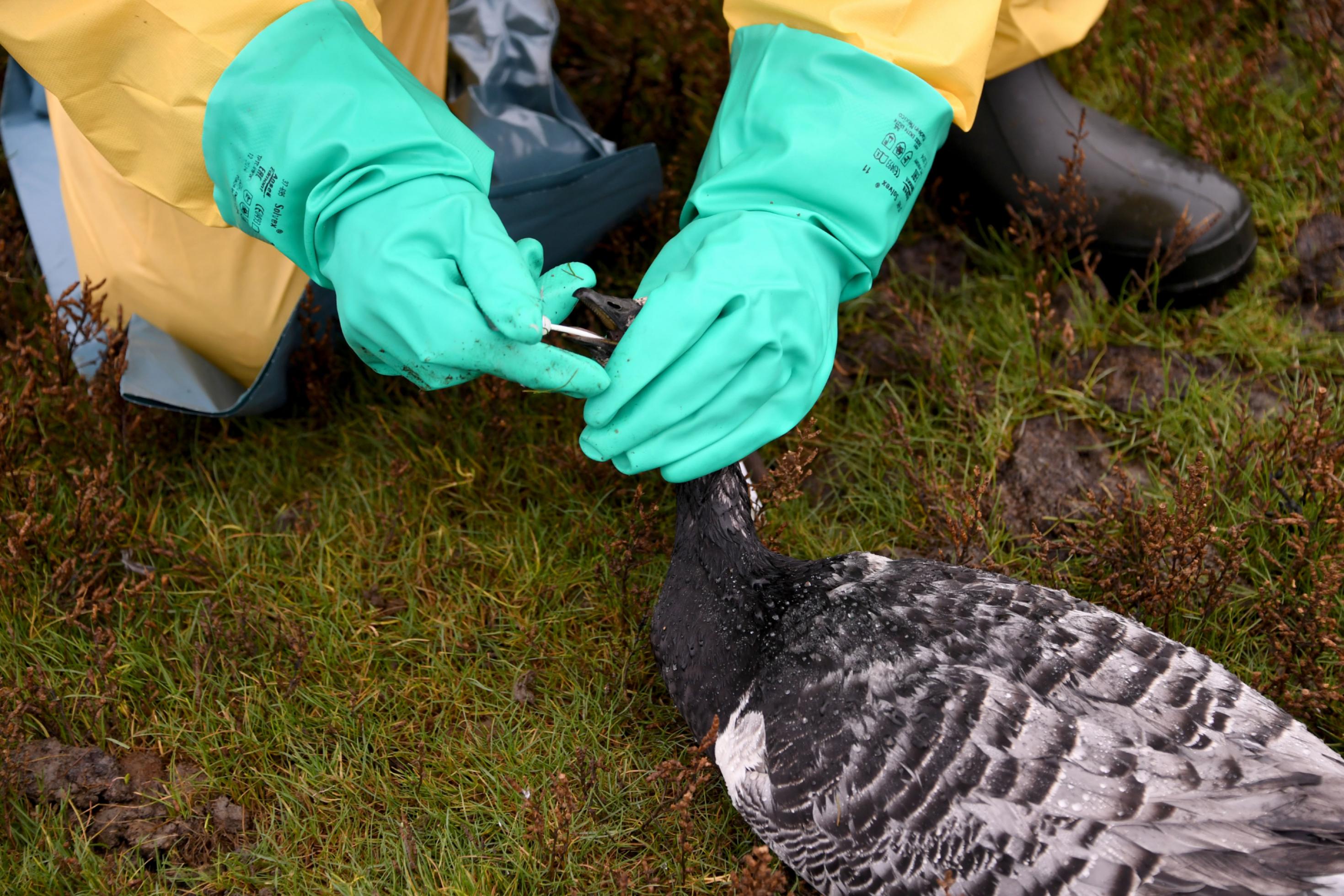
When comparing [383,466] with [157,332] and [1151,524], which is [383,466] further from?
[1151,524]

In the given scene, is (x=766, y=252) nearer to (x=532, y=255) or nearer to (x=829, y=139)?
(x=829, y=139)

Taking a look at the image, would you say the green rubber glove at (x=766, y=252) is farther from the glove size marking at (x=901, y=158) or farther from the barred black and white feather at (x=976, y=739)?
the barred black and white feather at (x=976, y=739)

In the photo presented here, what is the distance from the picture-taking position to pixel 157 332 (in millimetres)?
3352

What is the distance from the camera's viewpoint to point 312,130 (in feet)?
7.61

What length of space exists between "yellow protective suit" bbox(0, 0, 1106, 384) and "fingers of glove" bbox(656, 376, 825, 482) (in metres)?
0.87

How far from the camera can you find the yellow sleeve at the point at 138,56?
2326 mm

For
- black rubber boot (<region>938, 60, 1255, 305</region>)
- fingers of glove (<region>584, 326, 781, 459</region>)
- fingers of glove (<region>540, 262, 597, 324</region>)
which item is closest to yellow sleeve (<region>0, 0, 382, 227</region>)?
fingers of glove (<region>540, 262, 597, 324</region>)

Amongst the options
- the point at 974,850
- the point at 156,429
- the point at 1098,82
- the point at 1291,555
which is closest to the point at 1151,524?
the point at 1291,555

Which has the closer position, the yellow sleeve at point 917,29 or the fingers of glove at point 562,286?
the fingers of glove at point 562,286

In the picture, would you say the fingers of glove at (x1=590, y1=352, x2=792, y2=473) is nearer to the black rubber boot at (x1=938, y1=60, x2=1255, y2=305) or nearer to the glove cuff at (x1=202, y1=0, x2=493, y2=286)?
the glove cuff at (x1=202, y1=0, x2=493, y2=286)

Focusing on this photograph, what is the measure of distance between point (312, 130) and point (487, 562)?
1.41 meters

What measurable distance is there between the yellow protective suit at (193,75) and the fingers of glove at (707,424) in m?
0.88

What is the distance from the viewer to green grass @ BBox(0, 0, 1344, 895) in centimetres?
258

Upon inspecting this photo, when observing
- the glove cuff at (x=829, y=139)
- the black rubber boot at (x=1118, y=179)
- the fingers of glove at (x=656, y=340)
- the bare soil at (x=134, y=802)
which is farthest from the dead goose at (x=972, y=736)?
the black rubber boot at (x=1118, y=179)
